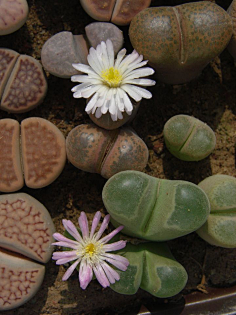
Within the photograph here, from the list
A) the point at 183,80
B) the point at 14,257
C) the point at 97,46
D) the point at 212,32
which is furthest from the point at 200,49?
the point at 14,257

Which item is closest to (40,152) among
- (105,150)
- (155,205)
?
(105,150)

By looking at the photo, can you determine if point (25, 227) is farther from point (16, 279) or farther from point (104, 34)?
point (104, 34)

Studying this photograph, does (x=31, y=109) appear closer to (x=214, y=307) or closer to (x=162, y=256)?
(x=162, y=256)

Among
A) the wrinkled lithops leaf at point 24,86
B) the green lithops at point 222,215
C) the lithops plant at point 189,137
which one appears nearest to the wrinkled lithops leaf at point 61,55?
the wrinkled lithops leaf at point 24,86

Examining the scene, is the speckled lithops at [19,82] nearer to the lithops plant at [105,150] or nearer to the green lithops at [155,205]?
the lithops plant at [105,150]

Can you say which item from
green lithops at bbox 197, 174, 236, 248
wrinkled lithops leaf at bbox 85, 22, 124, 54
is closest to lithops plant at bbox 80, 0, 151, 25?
wrinkled lithops leaf at bbox 85, 22, 124, 54

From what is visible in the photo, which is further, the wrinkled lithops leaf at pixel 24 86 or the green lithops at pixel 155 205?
the wrinkled lithops leaf at pixel 24 86

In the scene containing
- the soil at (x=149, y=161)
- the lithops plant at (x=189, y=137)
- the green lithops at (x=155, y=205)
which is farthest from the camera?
the soil at (x=149, y=161)
